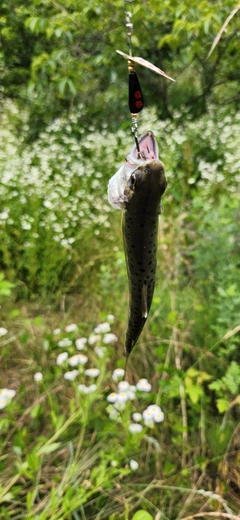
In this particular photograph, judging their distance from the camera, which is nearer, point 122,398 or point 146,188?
point 146,188

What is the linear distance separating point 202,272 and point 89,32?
9.08ft

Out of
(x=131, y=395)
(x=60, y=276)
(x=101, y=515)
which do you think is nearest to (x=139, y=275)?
(x=131, y=395)

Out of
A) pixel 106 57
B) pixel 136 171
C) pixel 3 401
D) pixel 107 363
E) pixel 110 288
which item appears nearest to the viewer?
pixel 136 171

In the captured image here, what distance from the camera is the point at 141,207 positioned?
791 millimetres

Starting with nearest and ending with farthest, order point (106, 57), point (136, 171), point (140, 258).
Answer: point (136, 171), point (140, 258), point (106, 57)

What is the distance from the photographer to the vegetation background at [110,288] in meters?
1.80

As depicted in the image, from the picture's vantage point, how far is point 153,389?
2223mm

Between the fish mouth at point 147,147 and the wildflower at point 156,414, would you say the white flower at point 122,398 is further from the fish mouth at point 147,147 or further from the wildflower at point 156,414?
the fish mouth at point 147,147

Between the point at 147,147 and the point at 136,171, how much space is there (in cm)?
9

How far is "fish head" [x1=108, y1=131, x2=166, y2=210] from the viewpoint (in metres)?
0.74

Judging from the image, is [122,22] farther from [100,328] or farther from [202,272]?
[100,328]

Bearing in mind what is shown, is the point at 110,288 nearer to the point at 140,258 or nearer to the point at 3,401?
the point at 3,401

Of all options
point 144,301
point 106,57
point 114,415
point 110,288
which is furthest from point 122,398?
point 106,57

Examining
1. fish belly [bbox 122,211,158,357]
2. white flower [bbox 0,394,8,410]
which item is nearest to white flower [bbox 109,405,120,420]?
white flower [bbox 0,394,8,410]
